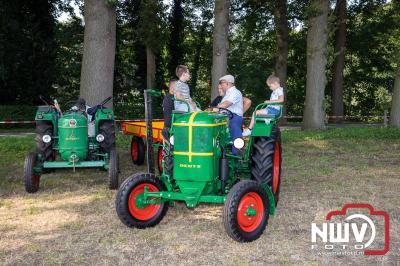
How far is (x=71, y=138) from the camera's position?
8.39 meters

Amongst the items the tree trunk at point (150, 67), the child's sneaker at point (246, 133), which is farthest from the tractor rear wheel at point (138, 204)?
the tree trunk at point (150, 67)

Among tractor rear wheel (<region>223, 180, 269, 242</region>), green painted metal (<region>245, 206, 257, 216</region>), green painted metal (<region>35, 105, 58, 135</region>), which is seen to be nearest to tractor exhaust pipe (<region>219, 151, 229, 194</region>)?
tractor rear wheel (<region>223, 180, 269, 242</region>)

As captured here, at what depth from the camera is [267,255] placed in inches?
187

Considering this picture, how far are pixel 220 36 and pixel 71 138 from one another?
847 cm

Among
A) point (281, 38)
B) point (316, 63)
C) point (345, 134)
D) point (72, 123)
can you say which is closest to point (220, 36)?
point (316, 63)

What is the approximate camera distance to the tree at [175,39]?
29656 mm

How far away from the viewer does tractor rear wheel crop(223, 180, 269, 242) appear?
16.5ft

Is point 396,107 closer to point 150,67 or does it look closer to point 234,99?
point 150,67

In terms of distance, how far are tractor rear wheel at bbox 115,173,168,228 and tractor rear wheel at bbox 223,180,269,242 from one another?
1.08m

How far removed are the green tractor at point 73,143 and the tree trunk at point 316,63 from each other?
459 inches

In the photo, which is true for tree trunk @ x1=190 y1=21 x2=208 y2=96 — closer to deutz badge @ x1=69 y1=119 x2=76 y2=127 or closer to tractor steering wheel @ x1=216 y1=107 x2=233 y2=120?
deutz badge @ x1=69 y1=119 x2=76 y2=127

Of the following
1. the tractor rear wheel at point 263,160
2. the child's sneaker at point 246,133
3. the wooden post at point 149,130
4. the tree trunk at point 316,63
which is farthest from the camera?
the tree trunk at point 316,63

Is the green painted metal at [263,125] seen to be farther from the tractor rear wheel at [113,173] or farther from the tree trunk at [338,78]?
the tree trunk at [338,78]

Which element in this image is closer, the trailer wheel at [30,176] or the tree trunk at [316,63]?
the trailer wheel at [30,176]
